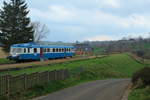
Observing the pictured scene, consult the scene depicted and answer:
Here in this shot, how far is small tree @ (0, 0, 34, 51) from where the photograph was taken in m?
61.8

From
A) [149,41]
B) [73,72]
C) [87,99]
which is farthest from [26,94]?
[149,41]

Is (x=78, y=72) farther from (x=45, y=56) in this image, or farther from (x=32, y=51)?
(x=45, y=56)

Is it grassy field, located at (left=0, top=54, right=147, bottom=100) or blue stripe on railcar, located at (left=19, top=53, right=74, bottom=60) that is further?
blue stripe on railcar, located at (left=19, top=53, right=74, bottom=60)

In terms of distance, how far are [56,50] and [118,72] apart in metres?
11.3

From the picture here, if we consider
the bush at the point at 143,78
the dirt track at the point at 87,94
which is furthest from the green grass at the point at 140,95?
the bush at the point at 143,78

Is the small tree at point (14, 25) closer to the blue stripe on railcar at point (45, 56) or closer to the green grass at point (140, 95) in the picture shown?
the blue stripe on railcar at point (45, 56)

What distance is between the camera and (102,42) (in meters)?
153

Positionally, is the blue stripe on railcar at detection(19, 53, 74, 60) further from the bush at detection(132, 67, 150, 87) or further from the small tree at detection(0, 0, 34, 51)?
the bush at detection(132, 67, 150, 87)

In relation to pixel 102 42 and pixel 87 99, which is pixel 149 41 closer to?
pixel 102 42

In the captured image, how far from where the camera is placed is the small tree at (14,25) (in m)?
61.8

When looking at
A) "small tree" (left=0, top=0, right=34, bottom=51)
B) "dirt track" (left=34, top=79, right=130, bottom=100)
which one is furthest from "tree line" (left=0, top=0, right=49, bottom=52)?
"dirt track" (left=34, top=79, right=130, bottom=100)

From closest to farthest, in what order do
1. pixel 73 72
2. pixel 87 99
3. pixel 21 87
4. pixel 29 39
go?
pixel 87 99
pixel 21 87
pixel 73 72
pixel 29 39

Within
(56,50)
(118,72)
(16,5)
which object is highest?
(16,5)

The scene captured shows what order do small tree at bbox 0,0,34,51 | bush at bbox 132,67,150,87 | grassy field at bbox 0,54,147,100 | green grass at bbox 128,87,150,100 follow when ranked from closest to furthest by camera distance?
green grass at bbox 128,87,150,100, grassy field at bbox 0,54,147,100, bush at bbox 132,67,150,87, small tree at bbox 0,0,34,51
